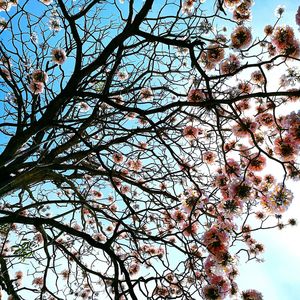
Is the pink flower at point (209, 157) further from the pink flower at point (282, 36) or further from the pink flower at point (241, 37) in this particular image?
the pink flower at point (282, 36)

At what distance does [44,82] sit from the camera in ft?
13.1

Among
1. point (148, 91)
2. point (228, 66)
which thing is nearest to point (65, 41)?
point (148, 91)

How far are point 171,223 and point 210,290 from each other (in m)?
2.05

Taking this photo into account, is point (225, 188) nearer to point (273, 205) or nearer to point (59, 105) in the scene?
point (273, 205)

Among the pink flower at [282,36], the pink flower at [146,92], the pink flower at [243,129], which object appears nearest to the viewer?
the pink flower at [282,36]

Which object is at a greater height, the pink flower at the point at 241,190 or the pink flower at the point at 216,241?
the pink flower at the point at 241,190

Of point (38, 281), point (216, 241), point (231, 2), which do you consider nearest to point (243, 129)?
point (216, 241)

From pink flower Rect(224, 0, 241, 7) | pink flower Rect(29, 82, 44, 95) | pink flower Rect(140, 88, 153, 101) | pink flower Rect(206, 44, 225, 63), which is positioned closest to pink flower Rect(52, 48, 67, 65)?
pink flower Rect(29, 82, 44, 95)

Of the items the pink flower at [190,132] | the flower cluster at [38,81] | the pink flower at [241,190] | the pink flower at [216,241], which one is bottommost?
the pink flower at [216,241]

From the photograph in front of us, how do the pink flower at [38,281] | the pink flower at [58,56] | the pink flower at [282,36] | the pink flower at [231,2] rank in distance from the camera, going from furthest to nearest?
the pink flower at [38,281] < the pink flower at [58,56] < the pink flower at [231,2] < the pink flower at [282,36]

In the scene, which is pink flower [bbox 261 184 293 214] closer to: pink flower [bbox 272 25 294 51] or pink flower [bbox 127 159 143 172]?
pink flower [bbox 272 25 294 51]

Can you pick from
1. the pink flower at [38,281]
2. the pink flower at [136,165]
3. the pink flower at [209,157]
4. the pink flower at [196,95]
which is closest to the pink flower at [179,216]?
the pink flower at [209,157]

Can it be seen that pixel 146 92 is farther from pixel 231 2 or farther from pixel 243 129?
pixel 243 129

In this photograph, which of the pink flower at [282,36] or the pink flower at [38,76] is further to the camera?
the pink flower at [38,76]
